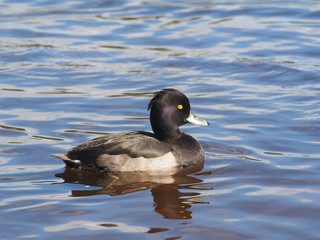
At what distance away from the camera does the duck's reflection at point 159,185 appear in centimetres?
647

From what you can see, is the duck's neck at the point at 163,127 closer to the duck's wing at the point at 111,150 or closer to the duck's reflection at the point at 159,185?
the duck's wing at the point at 111,150

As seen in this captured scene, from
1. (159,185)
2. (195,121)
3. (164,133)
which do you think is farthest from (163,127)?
(159,185)

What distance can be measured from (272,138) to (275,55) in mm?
4574

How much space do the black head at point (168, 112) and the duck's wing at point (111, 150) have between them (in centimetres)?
39

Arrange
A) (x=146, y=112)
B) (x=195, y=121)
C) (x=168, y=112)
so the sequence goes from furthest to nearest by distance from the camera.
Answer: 1. (x=146, y=112)
2. (x=195, y=121)
3. (x=168, y=112)

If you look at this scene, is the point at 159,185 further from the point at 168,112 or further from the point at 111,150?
the point at 168,112

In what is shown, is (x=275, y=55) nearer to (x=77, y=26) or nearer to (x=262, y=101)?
(x=262, y=101)

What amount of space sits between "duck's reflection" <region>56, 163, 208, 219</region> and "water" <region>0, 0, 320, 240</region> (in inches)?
0.9

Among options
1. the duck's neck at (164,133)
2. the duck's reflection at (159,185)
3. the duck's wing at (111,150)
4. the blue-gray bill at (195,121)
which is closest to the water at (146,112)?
the duck's reflection at (159,185)

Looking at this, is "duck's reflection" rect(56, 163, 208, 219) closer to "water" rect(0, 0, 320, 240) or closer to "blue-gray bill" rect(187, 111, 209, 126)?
"water" rect(0, 0, 320, 240)

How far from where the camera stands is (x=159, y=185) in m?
7.23

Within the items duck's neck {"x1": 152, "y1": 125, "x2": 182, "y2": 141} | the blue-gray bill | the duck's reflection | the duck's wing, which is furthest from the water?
duck's neck {"x1": 152, "y1": 125, "x2": 182, "y2": 141}

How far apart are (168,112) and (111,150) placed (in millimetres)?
929

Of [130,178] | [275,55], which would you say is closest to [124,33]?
[275,55]
